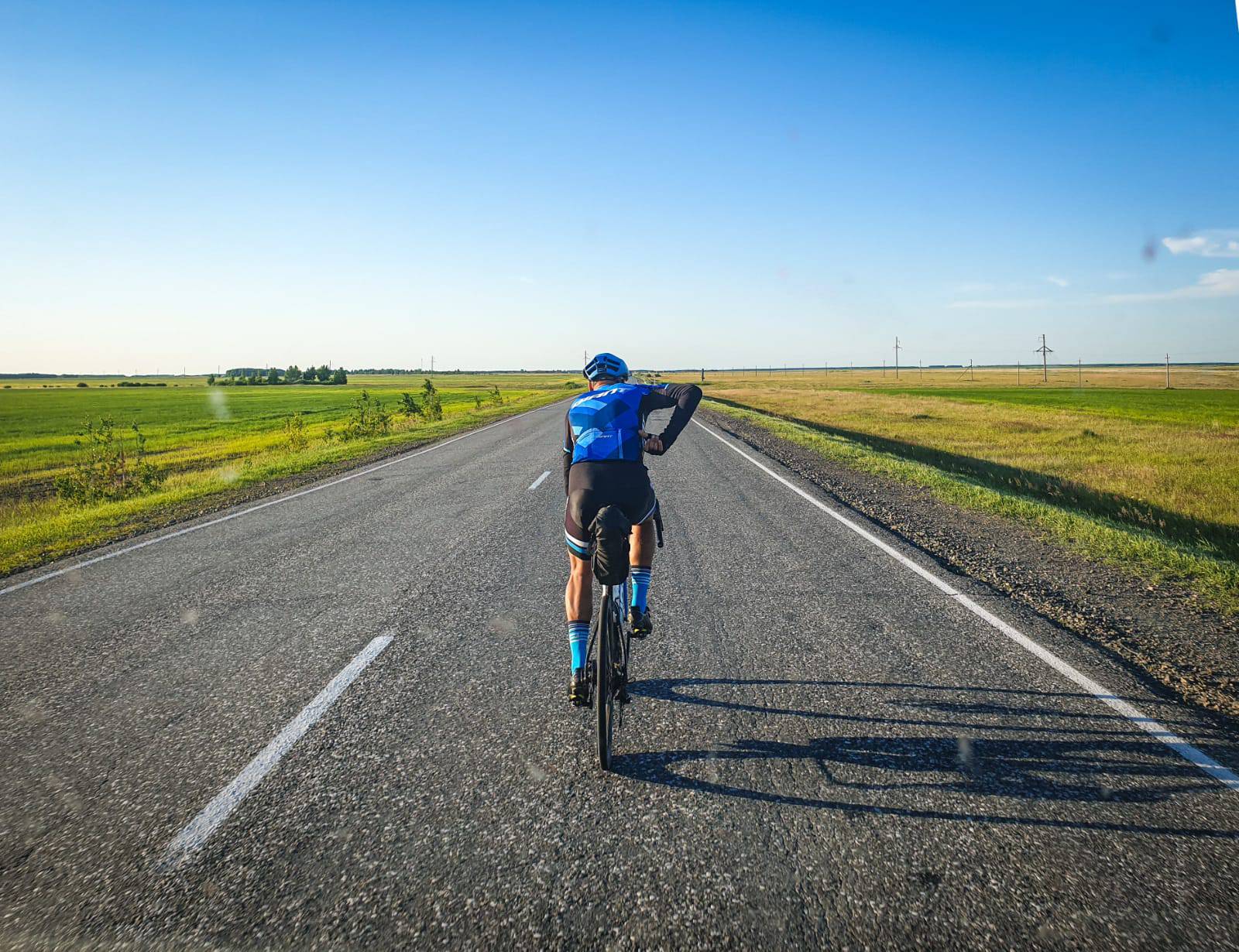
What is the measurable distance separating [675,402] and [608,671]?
1569 mm

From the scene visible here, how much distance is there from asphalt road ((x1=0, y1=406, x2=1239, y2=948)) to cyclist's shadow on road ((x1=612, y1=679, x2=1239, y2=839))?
16 millimetres

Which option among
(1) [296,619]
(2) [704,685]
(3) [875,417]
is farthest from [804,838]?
(3) [875,417]

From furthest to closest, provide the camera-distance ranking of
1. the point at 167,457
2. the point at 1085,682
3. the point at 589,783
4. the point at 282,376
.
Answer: the point at 282,376 → the point at 167,457 → the point at 1085,682 → the point at 589,783

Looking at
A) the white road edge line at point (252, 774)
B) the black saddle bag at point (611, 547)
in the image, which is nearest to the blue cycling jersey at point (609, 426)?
the black saddle bag at point (611, 547)

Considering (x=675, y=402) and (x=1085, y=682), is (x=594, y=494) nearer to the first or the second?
(x=675, y=402)

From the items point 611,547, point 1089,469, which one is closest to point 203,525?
point 611,547

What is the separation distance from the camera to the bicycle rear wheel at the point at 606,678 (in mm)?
3090

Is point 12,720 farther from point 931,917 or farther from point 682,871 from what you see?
point 931,917

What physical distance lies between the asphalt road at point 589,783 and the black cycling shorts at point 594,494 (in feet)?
3.34

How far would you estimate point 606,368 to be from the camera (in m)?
3.80

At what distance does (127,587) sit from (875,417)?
112 ft

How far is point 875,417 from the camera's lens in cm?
3484

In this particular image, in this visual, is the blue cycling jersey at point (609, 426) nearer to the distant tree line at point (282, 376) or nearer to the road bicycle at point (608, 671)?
the road bicycle at point (608, 671)

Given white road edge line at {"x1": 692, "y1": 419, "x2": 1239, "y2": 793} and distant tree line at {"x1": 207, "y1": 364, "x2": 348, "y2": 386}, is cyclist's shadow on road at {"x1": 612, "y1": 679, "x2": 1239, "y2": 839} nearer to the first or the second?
white road edge line at {"x1": 692, "y1": 419, "x2": 1239, "y2": 793}
